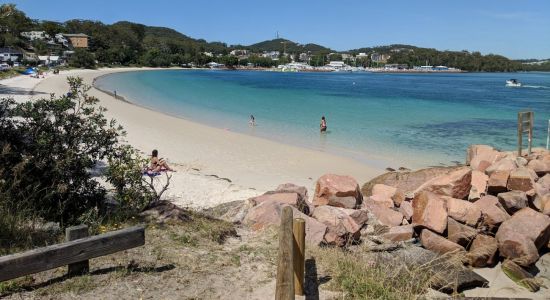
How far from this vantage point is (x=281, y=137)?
2464 cm

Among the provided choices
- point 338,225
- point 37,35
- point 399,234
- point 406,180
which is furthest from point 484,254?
point 37,35

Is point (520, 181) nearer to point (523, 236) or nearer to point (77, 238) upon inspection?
point (523, 236)

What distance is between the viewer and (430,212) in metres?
8.48

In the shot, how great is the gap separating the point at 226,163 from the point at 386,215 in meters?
8.19

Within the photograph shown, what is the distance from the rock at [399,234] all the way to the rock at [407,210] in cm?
74

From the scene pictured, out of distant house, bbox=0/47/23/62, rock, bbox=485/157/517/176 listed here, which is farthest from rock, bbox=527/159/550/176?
distant house, bbox=0/47/23/62

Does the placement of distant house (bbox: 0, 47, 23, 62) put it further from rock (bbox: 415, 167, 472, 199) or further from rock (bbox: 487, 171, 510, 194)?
rock (bbox: 487, 171, 510, 194)

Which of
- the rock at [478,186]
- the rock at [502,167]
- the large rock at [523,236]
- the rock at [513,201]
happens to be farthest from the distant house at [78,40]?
the large rock at [523,236]

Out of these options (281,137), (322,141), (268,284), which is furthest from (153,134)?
(268,284)

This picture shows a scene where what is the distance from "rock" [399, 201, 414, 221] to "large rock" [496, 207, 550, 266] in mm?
1636

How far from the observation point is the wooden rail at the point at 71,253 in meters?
4.35

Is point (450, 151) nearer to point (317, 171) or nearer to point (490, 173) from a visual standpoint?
point (317, 171)

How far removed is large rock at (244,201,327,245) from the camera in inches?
282

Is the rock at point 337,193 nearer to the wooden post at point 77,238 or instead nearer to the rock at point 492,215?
the rock at point 492,215
